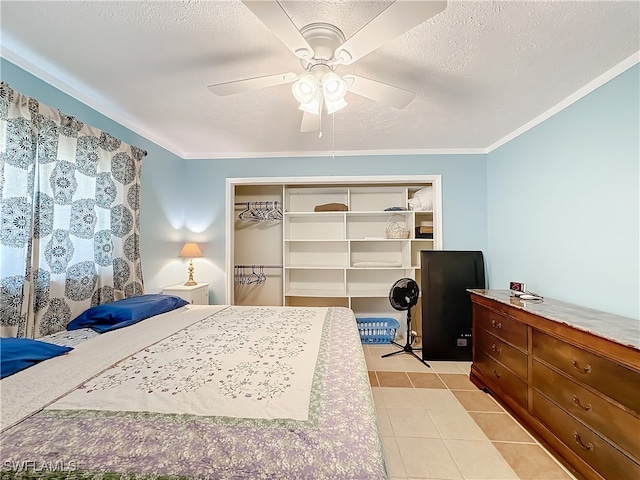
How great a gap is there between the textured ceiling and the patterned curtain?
0.36 metres

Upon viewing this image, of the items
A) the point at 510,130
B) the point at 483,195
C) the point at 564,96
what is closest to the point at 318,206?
the point at 483,195

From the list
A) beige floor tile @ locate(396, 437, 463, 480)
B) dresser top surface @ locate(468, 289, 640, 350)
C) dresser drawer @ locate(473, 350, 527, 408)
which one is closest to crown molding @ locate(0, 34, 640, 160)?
dresser top surface @ locate(468, 289, 640, 350)

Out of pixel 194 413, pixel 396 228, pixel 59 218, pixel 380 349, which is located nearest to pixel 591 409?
pixel 194 413

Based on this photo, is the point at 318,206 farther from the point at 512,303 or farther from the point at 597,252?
the point at 597,252

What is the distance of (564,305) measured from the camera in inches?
78.1

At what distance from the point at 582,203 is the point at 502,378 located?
145cm

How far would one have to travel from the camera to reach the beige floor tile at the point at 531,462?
1.52m

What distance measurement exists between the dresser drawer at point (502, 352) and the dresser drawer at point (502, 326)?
4 centimetres

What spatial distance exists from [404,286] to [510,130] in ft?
6.35

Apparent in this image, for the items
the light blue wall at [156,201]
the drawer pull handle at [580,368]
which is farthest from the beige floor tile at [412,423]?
the light blue wall at [156,201]

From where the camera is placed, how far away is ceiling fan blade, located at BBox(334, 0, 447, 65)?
99 centimetres

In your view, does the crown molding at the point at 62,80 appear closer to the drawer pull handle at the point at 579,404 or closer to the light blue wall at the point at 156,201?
the light blue wall at the point at 156,201

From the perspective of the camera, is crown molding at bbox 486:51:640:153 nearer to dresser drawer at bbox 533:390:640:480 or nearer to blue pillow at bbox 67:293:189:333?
dresser drawer at bbox 533:390:640:480

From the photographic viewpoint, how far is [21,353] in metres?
1.24
